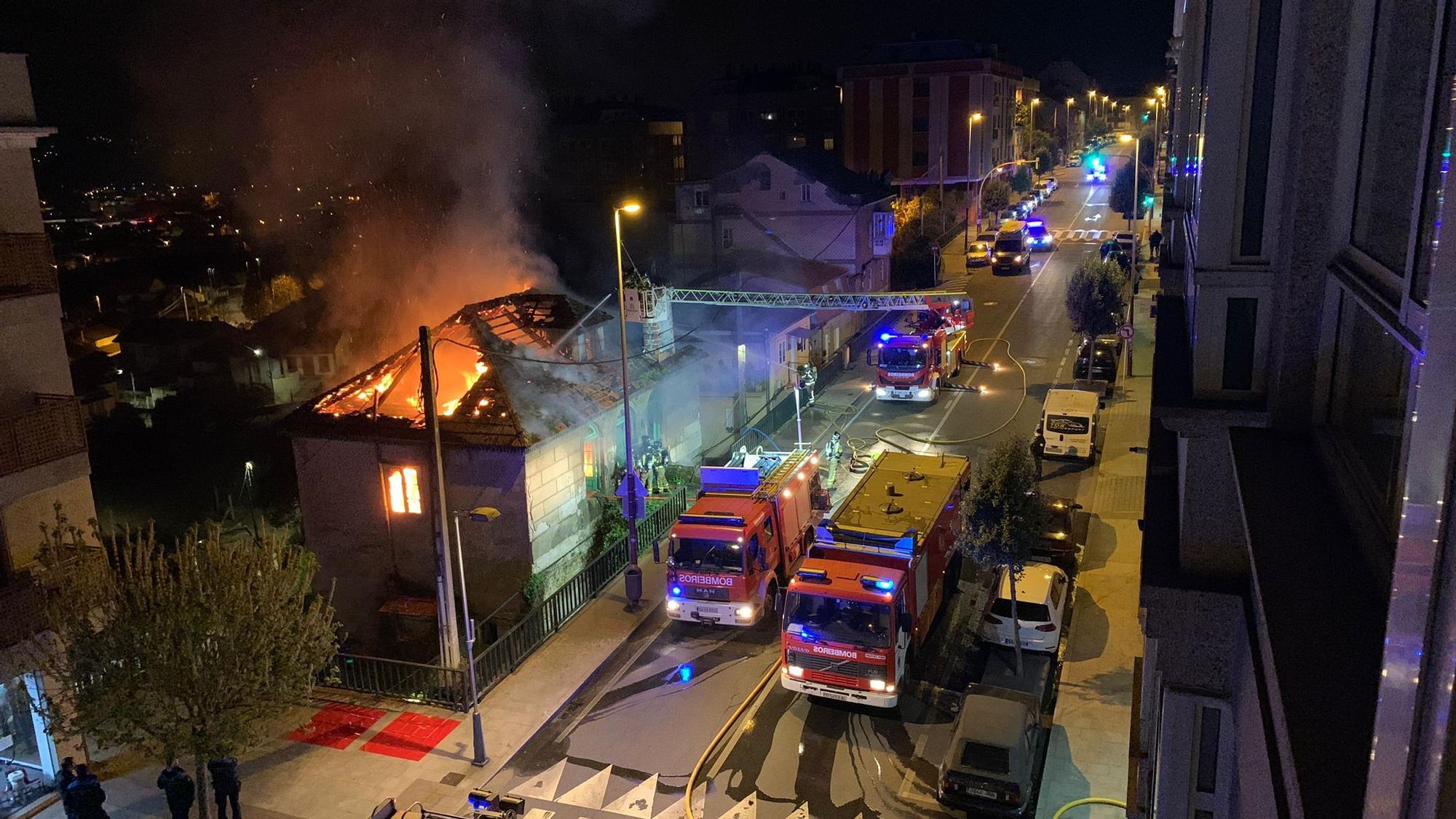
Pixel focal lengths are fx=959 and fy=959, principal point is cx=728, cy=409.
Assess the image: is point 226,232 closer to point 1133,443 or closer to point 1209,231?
point 1133,443

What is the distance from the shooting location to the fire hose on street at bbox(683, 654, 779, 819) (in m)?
12.8

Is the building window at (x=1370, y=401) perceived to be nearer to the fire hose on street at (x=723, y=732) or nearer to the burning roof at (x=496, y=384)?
the fire hose on street at (x=723, y=732)

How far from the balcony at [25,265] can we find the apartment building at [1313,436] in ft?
46.4

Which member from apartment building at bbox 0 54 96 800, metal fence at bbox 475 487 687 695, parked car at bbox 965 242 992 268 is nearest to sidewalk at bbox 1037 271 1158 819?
metal fence at bbox 475 487 687 695

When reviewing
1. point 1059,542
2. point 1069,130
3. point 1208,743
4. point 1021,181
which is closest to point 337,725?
point 1208,743

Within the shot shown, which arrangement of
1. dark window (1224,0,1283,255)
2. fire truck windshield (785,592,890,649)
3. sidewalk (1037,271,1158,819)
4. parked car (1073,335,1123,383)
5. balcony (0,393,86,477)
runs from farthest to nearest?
1. parked car (1073,335,1123,383)
2. fire truck windshield (785,592,890,649)
3. sidewalk (1037,271,1158,819)
4. balcony (0,393,86,477)
5. dark window (1224,0,1283,255)

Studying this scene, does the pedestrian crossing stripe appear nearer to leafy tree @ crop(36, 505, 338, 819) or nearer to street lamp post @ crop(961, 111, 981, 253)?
leafy tree @ crop(36, 505, 338, 819)

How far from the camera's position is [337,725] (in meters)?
15.1

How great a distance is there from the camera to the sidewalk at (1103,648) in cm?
1262

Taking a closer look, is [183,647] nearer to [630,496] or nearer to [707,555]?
[707,555]

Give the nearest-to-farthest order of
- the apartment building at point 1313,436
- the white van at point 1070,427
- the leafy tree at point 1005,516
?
the apartment building at point 1313,436, the leafy tree at point 1005,516, the white van at point 1070,427

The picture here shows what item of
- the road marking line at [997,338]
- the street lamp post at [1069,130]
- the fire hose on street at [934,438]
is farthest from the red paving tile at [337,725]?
the street lamp post at [1069,130]

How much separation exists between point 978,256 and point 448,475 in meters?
42.5

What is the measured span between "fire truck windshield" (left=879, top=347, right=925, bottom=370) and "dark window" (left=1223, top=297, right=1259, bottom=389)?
26.6m
